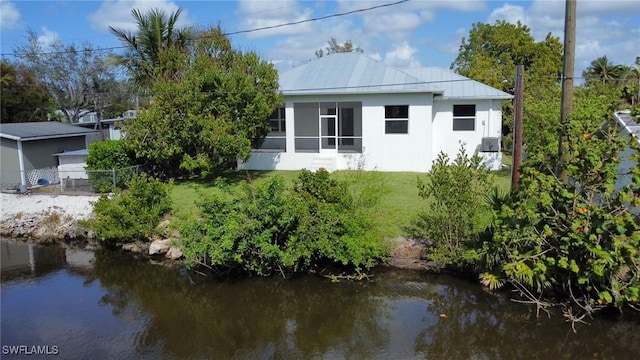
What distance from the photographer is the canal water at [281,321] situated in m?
7.94

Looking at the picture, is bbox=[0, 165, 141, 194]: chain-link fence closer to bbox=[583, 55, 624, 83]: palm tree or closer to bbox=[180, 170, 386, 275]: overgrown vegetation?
bbox=[180, 170, 386, 275]: overgrown vegetation

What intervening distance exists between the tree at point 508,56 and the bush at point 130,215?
23676 mm

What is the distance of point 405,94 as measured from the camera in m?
19.5

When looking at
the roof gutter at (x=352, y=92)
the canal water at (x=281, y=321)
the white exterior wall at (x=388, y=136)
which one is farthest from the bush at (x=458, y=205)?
the white exterior wall at (x=388, y=136)

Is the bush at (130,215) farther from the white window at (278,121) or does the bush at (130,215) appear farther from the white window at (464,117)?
the white window at (464,117)

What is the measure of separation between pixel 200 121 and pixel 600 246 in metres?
13.2

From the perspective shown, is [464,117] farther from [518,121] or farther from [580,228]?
[580,228]

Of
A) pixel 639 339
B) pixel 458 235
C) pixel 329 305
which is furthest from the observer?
pixel 458 235

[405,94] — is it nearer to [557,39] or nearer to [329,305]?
[329,305]

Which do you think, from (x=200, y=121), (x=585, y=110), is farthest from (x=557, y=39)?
(x=200, y=121)

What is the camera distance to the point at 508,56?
33.7 metres

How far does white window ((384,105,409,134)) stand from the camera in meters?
20.0

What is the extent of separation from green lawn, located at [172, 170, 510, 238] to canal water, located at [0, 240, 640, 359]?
73.6 inches

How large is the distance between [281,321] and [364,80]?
13.5 metres
